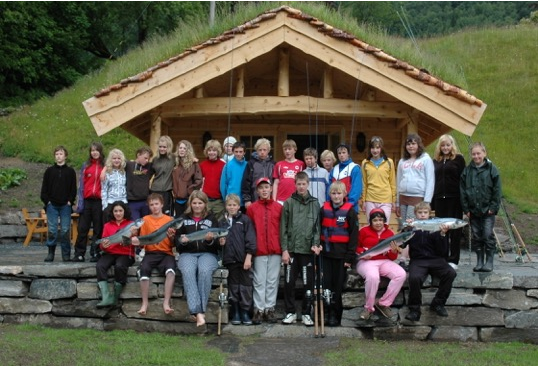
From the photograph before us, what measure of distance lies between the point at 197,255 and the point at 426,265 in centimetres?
259

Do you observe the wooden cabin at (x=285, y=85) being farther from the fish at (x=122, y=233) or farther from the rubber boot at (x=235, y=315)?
the rubber boot at (x=235, y=315)

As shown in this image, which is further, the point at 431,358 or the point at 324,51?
the point at 324,51

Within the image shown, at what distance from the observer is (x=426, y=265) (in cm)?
766

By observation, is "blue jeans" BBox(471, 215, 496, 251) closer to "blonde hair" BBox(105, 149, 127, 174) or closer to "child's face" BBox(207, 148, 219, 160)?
"child's face" BBox(207, 148, 219, 160)

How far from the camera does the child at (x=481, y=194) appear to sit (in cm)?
799

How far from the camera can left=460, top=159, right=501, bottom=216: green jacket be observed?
7977mm

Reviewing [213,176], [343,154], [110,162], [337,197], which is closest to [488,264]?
[337,197]

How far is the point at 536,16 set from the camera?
37.6 metres

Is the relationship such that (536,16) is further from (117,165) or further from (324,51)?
(117,165)

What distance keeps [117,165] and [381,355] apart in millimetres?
4006

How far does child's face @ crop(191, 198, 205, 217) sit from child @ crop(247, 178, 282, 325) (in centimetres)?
61

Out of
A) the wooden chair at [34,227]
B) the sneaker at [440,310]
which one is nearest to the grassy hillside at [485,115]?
the wooden chair at [34,227]

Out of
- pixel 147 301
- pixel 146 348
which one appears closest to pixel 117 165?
pixel 147 301

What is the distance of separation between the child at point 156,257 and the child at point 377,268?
2.17 meters
